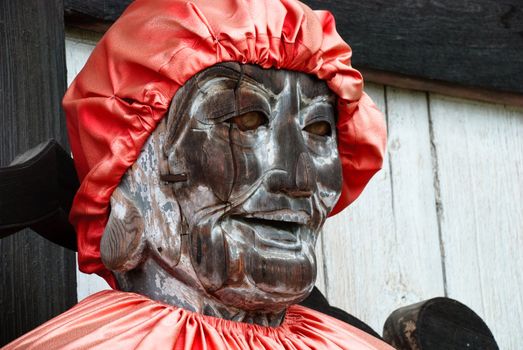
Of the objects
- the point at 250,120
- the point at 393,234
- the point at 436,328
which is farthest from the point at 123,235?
the point at 393,234

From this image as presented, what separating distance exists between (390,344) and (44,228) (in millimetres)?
641

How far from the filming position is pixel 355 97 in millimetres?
2316

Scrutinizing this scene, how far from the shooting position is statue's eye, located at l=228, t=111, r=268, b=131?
2193 millimetres

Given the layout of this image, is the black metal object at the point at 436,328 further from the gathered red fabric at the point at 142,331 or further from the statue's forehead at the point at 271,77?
the statue's forehead at the point at 271,77

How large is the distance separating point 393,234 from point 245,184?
0.90 metres

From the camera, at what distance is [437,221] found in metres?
3.08

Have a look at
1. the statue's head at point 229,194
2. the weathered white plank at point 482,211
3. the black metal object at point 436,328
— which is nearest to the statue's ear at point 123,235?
the statue's head at point 229,194

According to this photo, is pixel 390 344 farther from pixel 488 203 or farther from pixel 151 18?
pixel 151 18

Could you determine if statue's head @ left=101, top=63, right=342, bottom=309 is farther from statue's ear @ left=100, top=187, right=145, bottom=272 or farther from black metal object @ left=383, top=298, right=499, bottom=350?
black metal object @ left=383, top=298, right=499, bottom=350

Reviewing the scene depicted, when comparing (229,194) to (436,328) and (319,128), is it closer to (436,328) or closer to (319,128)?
(319,128)

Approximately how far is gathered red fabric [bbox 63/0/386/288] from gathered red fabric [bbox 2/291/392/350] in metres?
0.14

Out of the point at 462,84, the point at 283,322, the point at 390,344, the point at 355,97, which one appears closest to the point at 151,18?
the point at 355,97

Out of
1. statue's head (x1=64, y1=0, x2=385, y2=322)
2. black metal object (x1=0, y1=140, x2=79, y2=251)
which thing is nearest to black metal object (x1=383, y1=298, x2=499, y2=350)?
statue's head (x1=64, y1=0, x2=385, y2=322)

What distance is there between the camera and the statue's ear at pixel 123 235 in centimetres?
220
